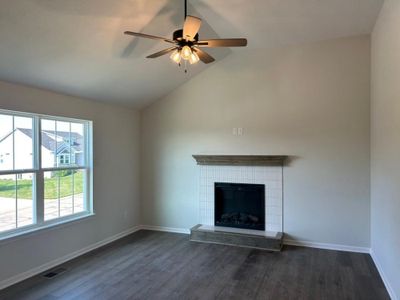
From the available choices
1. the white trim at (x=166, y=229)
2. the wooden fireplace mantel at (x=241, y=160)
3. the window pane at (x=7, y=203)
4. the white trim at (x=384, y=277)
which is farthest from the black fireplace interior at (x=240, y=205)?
the window pane at (x=7, y=203)

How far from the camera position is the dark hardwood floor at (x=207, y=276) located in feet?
10.4

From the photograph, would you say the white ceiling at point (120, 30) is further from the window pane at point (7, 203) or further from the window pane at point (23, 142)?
the window pane at point (7, 203)

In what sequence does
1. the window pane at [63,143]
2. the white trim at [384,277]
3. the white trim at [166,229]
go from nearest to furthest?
1. the white trim at [384,277]
2. the window pane at [63,143]
3. the white trim at [166,229]

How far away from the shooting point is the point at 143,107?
566cm

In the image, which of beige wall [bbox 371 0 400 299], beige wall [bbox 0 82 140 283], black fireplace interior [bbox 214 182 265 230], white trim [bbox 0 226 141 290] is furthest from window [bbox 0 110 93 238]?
beige wall [bbox 371 0 400 299]

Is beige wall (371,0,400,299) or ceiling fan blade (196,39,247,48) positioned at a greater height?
ceiling fan blade (196,39,247,48)

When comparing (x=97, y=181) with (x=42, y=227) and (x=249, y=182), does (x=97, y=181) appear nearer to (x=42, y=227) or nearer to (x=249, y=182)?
(x=42, y=227)

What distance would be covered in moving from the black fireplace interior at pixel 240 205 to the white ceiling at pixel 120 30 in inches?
86.1

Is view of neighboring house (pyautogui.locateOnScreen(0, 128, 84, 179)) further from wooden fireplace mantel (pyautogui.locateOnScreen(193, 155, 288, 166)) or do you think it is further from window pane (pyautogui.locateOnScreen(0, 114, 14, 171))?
wooden fireplace mantel (pyautogui.locateOnScreen(193, 155, 288, 166))

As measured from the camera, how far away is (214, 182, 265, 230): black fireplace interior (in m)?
5.01

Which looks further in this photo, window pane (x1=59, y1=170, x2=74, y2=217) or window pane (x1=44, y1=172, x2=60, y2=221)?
window pane (x1=59, y1=170, x2=74, y2=217)

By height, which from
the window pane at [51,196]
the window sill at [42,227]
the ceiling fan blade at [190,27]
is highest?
the ceiling fan blade at [190,27]

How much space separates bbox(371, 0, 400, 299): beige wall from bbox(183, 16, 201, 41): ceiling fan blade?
188 centimetres

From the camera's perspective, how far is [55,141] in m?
4.11
